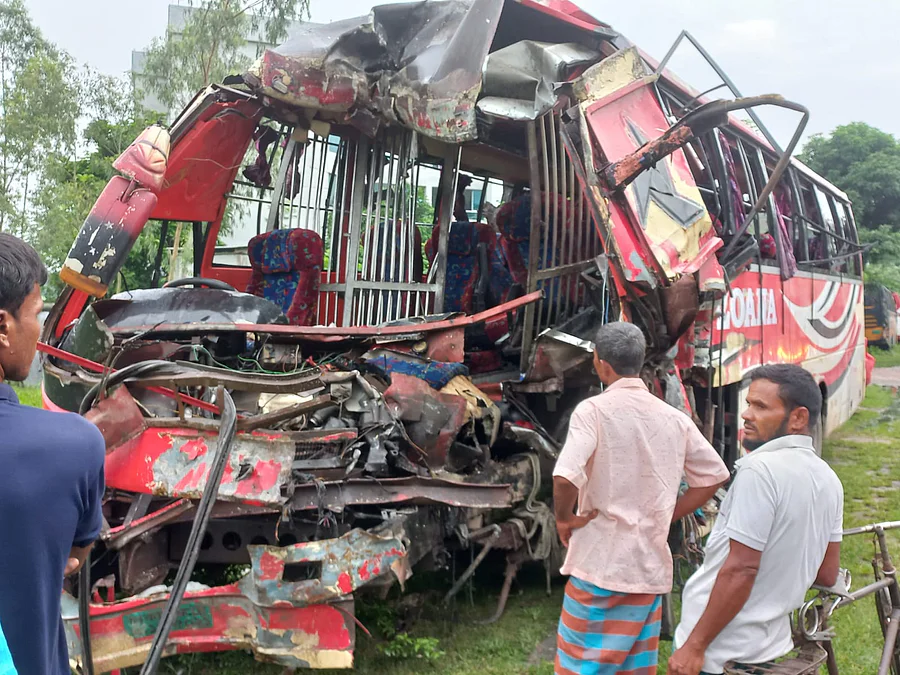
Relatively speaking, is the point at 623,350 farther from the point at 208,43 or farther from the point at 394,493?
the point at 208,43

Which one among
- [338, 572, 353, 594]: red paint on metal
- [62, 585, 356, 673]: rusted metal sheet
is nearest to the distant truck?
[338, 572, 353, 594]: red paint on metal

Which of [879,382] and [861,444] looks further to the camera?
[879,382]

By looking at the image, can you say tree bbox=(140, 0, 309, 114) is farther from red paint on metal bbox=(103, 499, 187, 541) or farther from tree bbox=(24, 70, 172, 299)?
red paint on metal bbox=(103, 499, 187, 541)

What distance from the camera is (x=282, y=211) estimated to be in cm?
611

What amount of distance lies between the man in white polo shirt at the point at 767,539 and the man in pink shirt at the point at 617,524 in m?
0.32

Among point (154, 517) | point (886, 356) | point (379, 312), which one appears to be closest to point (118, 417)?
point (154, 517)

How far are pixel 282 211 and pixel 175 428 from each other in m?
3.35

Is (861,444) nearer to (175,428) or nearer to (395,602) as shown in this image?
(395,602)

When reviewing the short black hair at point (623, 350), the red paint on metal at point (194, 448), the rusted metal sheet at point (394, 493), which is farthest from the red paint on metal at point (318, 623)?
the short black hair at point (623, 350)

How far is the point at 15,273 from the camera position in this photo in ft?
4.29

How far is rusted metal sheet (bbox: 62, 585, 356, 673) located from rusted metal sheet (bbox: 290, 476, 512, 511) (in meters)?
0.42

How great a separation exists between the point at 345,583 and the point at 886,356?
22.4 meters

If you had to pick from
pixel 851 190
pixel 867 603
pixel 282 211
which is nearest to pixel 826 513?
pixel 867 603

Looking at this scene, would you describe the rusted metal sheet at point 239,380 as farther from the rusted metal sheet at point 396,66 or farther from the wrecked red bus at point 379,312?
the rusted metal sheet at point 396,66
